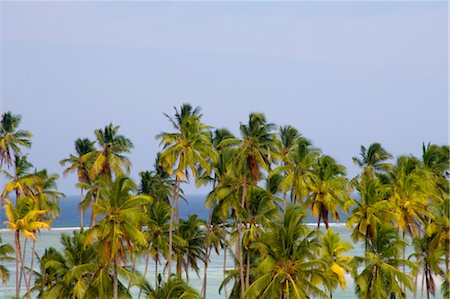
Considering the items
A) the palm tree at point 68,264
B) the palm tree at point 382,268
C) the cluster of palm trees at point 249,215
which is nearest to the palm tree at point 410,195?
the cluster of palm trees at point 249,215

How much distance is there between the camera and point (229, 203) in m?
51.0

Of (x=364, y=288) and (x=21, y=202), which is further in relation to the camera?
(x=21, y=202)

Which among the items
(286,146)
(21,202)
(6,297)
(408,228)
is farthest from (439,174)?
(6,297)

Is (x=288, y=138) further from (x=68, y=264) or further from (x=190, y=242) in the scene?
(x=68, y=264)

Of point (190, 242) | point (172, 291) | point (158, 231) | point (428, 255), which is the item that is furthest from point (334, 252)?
point (158, 231)

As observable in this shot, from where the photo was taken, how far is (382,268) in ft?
138

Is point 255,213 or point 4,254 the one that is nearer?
point 255,213

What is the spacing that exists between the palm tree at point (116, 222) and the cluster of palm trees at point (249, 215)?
6 centimetres

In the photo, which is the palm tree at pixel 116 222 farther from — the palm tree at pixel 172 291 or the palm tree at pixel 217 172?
the palm tree at pixel 217 172

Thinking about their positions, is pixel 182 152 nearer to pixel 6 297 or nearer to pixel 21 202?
pixel 21 202

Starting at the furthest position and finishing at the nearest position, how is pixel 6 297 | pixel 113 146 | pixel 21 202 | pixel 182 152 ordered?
1. pixel 6 297
2. pixel 113 146
3. pixel 182 152
4. pixel 21 202

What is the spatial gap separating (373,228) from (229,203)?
10.3m

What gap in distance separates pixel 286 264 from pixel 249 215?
919 centimetres

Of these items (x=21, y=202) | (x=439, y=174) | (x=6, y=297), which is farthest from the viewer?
(x=6, y=297)
